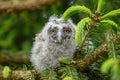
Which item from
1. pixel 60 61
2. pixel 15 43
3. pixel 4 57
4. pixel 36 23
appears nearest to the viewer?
pixel 60 61

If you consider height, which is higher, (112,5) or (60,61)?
(112,5)

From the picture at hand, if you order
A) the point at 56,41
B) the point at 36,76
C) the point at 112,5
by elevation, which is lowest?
the point at 36,76

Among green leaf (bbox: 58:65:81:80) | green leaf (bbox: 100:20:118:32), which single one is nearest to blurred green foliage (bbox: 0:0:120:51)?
green leaf (bbox: 58:65:81:80)

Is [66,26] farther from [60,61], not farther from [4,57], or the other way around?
[4,57]

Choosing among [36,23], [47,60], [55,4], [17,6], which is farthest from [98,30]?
[36,23]

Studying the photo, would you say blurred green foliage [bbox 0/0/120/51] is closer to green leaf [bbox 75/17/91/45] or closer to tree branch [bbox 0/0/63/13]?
tree branch [bbox 0/0/63/13]

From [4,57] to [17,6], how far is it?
0.53 metres

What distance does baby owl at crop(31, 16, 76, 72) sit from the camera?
2.21m

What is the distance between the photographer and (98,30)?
2.18 m

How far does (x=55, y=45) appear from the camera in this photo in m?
2.23

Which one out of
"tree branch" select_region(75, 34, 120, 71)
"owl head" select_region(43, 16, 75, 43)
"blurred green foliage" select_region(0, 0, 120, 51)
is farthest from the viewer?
"blurred green foliage" select_region(0, 0, 120, 51)

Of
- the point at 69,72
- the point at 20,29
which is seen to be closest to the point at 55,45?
the point at 69,72

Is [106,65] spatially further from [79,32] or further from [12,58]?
[12,58]

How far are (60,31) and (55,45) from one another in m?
0.10
